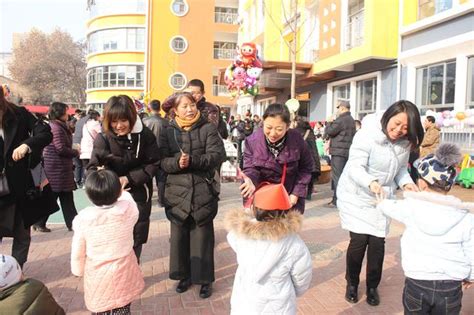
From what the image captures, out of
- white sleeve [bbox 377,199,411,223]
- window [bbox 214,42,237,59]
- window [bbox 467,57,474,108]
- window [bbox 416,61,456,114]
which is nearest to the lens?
white sleeve [bbox 377,199,411,223]

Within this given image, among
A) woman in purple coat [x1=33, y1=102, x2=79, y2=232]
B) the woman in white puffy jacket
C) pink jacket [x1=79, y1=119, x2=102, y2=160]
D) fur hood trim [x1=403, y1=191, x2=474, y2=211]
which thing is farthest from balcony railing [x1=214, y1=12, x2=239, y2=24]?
fur hood trim [x1=403, y1=191, x2=474, y2=211]

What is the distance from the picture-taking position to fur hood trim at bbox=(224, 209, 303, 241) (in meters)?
2.46

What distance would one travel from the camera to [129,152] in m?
3.86

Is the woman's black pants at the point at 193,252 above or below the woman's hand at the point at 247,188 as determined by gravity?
below

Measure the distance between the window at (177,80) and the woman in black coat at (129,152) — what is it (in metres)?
36.5

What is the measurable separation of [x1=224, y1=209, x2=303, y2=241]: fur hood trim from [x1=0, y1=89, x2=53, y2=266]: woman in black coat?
2.27 meters

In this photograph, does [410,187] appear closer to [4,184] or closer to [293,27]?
[4,184]

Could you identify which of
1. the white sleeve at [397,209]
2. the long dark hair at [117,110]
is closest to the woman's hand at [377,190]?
the white sleeve at [397,209]

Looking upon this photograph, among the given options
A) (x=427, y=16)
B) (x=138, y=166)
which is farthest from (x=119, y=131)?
(x=427, y=16)

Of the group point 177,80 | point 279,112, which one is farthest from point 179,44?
point 279,112

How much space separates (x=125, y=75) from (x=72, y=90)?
651 inches

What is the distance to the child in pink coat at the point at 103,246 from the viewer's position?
111 inches

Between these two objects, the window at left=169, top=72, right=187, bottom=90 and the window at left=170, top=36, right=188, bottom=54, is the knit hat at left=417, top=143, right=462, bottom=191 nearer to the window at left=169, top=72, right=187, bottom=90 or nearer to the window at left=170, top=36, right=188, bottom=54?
the window at left=169, top=72, right=187, bottom=90

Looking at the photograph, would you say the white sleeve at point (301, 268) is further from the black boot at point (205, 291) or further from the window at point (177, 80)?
the window at point (177, 80)
